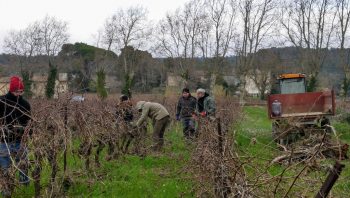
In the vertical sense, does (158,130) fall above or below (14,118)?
below

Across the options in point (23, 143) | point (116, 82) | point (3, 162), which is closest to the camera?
point (23, 143)

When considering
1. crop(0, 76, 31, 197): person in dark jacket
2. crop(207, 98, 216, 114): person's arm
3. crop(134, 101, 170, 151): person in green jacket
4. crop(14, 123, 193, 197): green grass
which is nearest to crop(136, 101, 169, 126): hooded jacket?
crop(134, 101, 170, 151): person in green jacket

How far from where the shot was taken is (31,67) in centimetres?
5209

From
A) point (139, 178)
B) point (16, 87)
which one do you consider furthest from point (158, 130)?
point (16, 87)

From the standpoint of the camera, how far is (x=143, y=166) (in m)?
9.07

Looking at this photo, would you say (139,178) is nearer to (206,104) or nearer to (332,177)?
(206,104)

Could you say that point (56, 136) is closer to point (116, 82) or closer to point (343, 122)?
point (343, 122)

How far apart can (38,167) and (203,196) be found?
203cm

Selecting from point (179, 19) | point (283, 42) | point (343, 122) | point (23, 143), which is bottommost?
point (343, 122)

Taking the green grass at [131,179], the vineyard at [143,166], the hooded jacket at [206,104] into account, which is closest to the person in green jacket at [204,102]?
the hooded jacket at [206,104]

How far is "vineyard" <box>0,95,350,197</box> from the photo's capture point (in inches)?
169

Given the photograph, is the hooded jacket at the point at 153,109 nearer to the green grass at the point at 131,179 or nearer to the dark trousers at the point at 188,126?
the dark trousers at the point at 188,126

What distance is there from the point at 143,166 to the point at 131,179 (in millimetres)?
1337

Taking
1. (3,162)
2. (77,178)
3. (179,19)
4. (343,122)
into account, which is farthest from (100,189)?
(179,19)
